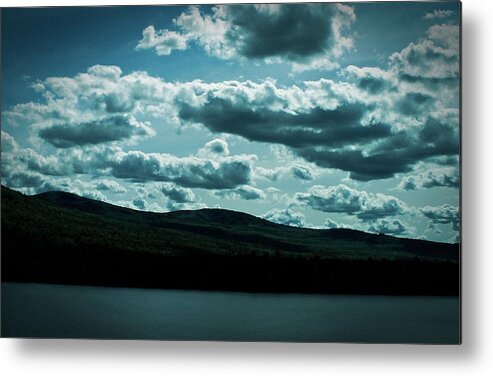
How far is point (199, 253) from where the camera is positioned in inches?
201

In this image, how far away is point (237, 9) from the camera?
504 cm

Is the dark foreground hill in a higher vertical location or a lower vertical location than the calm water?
higher

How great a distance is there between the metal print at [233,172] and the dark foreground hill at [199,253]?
0.01 metres

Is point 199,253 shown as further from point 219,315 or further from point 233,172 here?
point 233,172

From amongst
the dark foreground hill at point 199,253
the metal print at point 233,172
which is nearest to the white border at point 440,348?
the metal print at point 233,172

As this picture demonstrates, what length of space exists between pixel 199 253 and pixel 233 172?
0.58m

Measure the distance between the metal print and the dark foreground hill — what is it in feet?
0.03

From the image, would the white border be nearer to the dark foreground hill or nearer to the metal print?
the metal print

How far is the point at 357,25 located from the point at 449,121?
0.85m

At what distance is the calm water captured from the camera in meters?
4.88

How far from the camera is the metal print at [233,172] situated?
4.90 m

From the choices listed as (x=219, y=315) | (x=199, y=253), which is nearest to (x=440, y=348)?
(x=219, y=315)

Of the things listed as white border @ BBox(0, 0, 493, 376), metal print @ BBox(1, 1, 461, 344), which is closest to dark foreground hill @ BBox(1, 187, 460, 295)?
metal print @ BBox(1, 1, 461, 344)

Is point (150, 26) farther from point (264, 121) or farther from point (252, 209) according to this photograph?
point (252, 209)
